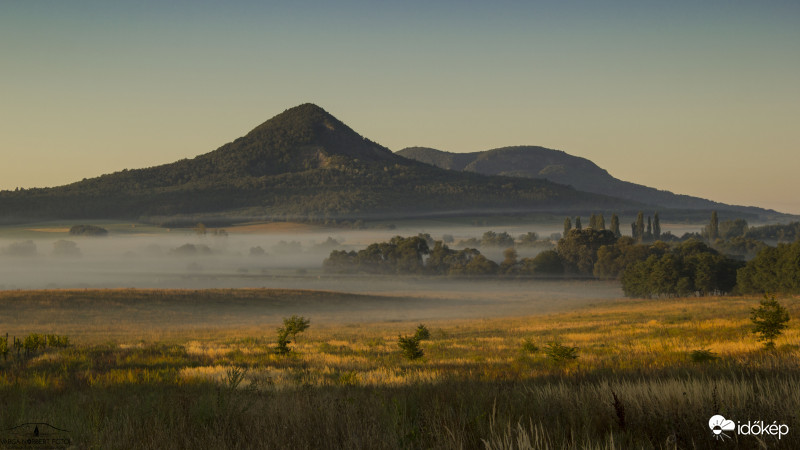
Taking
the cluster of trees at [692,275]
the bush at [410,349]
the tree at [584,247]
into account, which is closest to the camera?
the bush at [410,349]

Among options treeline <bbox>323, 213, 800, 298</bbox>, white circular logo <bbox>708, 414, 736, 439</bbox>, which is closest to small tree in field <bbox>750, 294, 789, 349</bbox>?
white circular logo <bbox>708, 414, 736, 439</bbox>

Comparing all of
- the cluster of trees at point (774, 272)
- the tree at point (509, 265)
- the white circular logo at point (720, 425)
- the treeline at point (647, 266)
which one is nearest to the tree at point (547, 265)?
the treeline at point (647, 266)

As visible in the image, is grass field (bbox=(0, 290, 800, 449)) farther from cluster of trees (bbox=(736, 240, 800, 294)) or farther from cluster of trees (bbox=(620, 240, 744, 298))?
cluster of trees (bbox=(620, 240, 744, 298))

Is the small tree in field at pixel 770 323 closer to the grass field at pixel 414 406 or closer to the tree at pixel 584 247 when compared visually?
the grass field at pixel 414 406

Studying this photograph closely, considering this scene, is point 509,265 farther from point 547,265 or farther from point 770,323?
point 770,323

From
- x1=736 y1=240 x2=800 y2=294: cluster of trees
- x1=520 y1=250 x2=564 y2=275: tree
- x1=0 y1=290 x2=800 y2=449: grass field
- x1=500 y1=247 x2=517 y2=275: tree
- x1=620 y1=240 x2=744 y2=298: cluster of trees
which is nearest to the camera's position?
x1=0 y1=290 x2=800 y2=449: grass field

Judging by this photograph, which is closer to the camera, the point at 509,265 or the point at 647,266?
the point at 647,266

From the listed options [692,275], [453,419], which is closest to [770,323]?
[453,419]

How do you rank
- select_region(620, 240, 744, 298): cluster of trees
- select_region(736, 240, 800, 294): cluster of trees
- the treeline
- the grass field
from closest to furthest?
the grass field
select_region(736, 240, 800, 294): cluster of trees
the treeline
select_region(620, 240, 744, 298): cluster of trees

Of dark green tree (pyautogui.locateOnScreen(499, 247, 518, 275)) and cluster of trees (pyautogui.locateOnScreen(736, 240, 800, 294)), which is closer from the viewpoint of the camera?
cluster of trees (pyautogui.locateOnScreen(736, 240, 800, 294))

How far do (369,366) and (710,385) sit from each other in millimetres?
11145

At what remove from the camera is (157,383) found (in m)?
13.1

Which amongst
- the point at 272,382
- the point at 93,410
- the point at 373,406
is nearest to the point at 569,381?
the point at 373,406

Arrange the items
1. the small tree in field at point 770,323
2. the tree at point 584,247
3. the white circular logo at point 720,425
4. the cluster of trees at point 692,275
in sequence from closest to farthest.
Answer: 1. the white circular logo at point 720,425
2. the small tree in field at point 770,323
3. the cluster of trees at point 692,275
4. the tree at point 584,247
